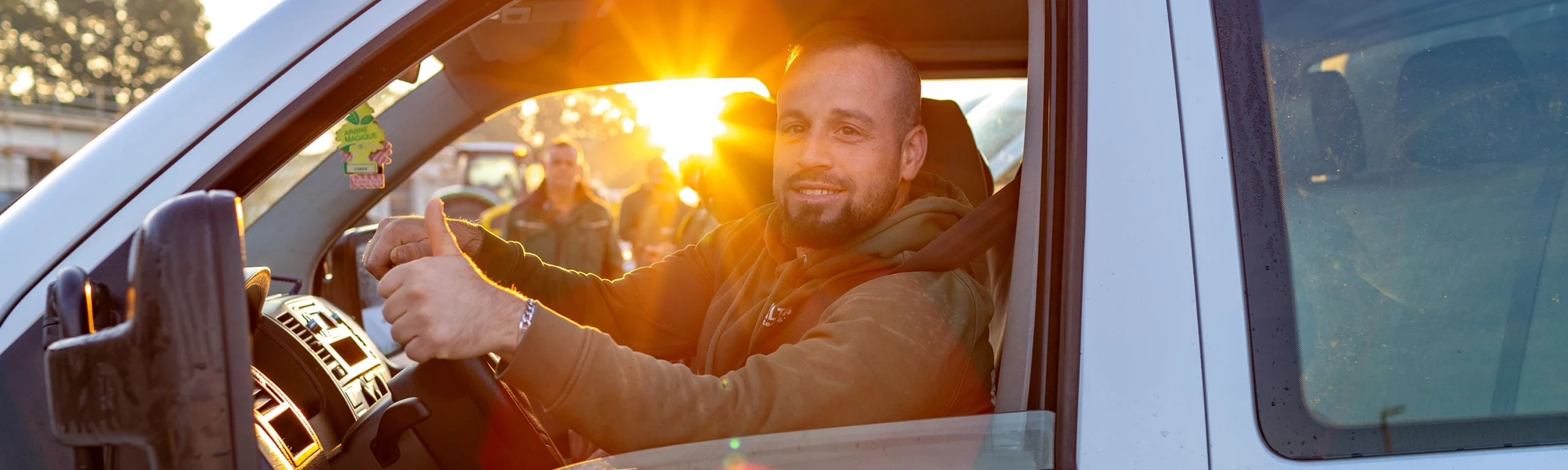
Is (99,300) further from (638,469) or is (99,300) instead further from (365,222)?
(365,222)

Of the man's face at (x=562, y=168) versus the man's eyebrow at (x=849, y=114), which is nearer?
the man's eyebrow at (x=849, y=114)

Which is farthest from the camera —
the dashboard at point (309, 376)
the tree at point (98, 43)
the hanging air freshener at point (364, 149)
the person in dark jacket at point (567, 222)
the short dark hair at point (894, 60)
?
the tree at point (98, 43)

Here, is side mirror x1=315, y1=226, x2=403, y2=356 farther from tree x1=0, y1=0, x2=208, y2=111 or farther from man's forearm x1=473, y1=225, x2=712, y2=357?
tree x1=0, y1=0, x2=208, y2=111

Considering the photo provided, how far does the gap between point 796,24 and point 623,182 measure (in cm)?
3677

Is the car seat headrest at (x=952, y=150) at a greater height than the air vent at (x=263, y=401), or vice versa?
the car seat headrest at (x=952, y=150)

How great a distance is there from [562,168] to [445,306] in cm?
549

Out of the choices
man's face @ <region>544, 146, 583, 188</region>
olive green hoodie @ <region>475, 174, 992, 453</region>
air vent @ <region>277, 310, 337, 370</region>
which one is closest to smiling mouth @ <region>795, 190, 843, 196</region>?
olive green hoodie @ <region>475, 174, 992, 453</region>

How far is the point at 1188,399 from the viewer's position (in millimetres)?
1024

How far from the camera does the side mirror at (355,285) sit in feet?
8.48

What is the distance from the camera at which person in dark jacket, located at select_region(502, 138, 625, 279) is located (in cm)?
Answer: 579

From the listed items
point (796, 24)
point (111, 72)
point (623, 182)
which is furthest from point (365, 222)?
point (111, 72)

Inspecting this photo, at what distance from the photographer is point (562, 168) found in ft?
20.9

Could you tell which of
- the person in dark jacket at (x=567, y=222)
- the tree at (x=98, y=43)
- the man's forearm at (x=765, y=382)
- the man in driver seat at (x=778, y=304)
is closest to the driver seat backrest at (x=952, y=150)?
the man in driver seat at (x=778, y=304)

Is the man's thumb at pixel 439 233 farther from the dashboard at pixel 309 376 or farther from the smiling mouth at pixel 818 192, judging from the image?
the smiling mouth at pixel 818 192
